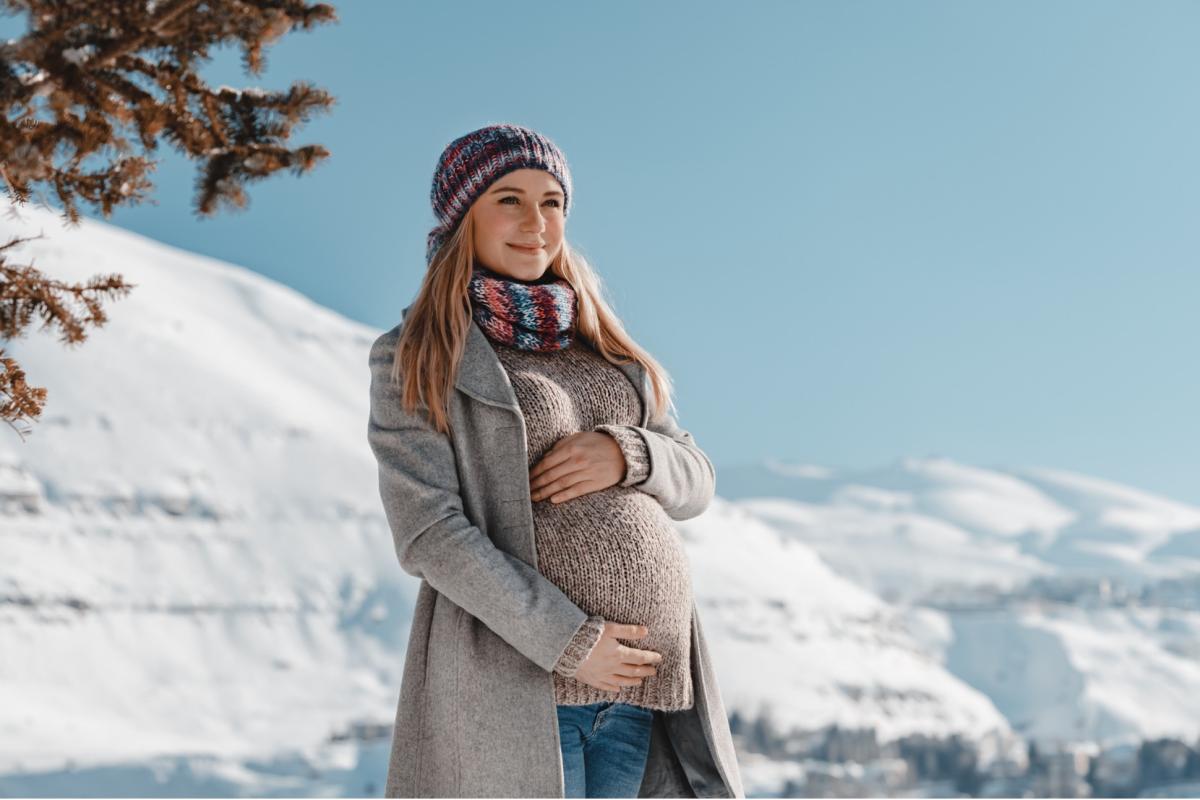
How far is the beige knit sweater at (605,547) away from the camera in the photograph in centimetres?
317

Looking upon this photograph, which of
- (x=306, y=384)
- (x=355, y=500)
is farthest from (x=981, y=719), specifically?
(x=306, y=384)

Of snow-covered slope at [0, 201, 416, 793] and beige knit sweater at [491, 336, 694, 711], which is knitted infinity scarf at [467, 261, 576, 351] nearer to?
beige knit sweater at [491, 336, 694, 711]

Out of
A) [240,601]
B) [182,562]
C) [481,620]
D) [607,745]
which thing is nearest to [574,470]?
[481,620]

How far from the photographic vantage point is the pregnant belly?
3.17 meters

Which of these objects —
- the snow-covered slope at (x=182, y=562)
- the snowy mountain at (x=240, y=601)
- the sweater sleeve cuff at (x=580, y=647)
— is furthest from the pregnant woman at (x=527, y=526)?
the snow-covered slope at (x=182, y=562)

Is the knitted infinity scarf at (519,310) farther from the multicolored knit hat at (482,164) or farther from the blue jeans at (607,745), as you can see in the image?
the blue jeans at (607,745)

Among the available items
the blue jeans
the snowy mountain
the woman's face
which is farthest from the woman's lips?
the snowy mountain

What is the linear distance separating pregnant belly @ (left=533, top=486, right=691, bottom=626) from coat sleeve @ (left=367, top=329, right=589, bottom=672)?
0.11m

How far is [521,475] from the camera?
10.4ft

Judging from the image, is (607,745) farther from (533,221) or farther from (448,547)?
(533,221)

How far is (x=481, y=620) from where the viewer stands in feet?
10.2

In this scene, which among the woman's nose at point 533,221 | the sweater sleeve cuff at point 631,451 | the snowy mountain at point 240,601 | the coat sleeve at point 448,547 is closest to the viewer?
the coat sleeve at point 448,547

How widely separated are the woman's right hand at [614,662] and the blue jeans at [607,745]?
4.4 inches

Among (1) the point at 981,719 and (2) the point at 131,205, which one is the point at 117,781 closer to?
(1) the point at 981,719
